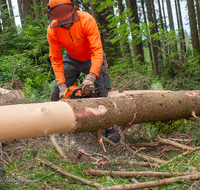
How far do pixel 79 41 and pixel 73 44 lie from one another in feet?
0.41

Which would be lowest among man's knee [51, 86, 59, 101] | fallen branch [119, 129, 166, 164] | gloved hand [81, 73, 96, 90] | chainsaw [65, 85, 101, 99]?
fallen branch [119, 129, 166, 164]

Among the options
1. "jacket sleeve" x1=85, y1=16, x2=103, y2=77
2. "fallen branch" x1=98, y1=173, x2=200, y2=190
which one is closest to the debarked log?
"fallen branch" x1=98, y1=173, x2=200, y2=190

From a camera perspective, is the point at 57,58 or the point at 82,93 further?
the point at 57,58

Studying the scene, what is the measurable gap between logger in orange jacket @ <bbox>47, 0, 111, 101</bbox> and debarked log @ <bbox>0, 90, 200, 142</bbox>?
33.6 inches

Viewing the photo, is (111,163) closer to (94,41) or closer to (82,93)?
(82,93)

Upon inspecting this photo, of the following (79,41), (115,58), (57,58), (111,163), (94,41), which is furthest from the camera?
(115,58)

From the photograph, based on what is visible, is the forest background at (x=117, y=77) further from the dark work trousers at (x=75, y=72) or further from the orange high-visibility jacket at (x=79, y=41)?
the orange high-visibility jacket at (x=79, y=41)

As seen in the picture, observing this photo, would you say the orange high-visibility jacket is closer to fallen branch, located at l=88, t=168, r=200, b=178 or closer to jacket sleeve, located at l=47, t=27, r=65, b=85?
jacket sleeve, located at l=47, t=27, r=65, b=85

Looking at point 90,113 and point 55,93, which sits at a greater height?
point 90,113

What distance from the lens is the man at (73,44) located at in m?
3.05

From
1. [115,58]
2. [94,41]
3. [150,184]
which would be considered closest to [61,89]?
[94,41]

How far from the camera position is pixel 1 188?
6.20ft

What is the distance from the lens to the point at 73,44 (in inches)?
137

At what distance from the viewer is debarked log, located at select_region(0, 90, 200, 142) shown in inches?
65.9
